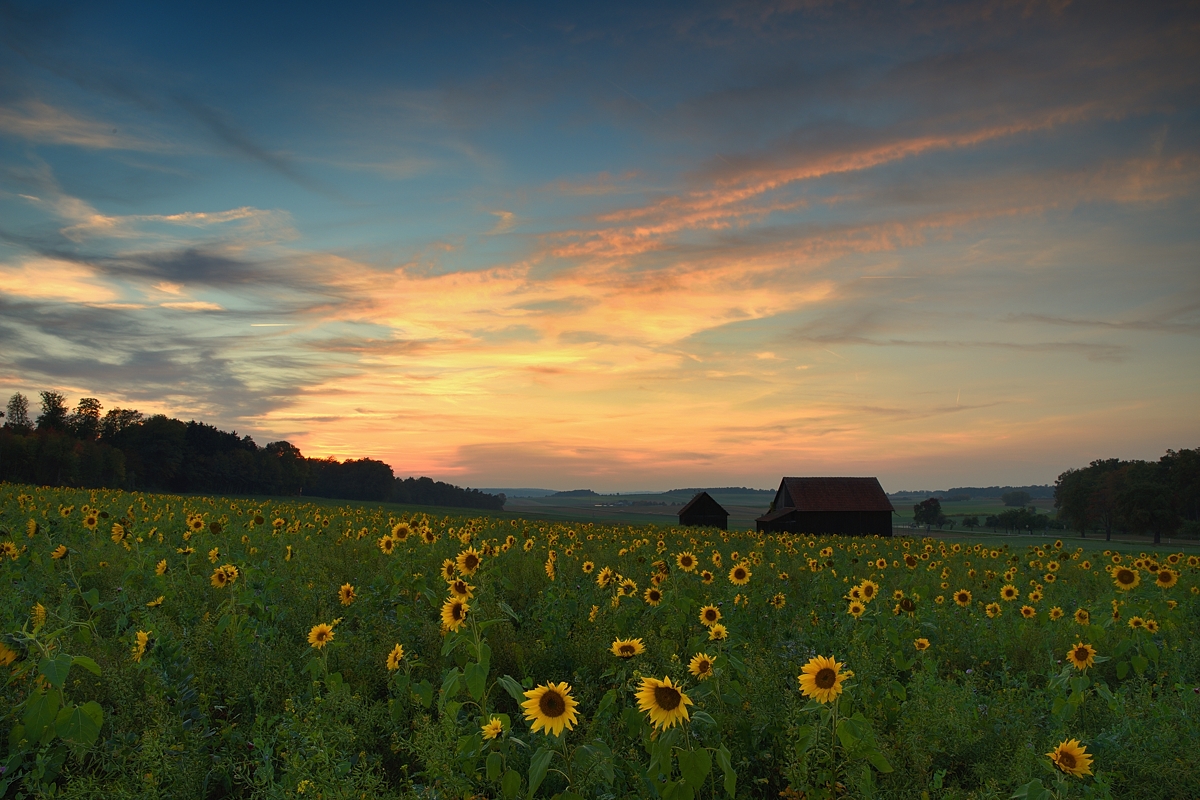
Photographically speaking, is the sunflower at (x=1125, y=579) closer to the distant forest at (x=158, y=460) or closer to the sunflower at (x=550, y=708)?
the sunflower at (x=550, y=708)

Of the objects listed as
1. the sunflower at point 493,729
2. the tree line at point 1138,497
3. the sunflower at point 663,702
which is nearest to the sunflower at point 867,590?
the sunflower at point 663,702

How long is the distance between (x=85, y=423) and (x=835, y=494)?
105m

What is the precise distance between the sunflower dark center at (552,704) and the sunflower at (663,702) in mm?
438

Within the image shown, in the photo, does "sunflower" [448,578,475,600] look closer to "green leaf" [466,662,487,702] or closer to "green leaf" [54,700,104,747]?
"green leaf" [466,662,487,702]

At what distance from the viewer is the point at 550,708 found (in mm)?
3760

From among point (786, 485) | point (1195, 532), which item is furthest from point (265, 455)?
point (1195, 532)

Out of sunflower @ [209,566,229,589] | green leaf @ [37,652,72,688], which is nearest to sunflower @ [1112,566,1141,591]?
sunflower @ [209,566,229,589]

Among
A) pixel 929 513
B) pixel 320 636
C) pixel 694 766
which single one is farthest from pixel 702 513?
pixel 929 513

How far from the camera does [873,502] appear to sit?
46.3m

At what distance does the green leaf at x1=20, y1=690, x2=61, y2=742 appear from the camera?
3947 mm

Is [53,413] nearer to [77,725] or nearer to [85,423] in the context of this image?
[85,423]

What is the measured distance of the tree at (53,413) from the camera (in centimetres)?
10114

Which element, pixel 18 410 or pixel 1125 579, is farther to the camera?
pixel 18 410

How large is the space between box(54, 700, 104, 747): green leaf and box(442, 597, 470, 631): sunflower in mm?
2129
